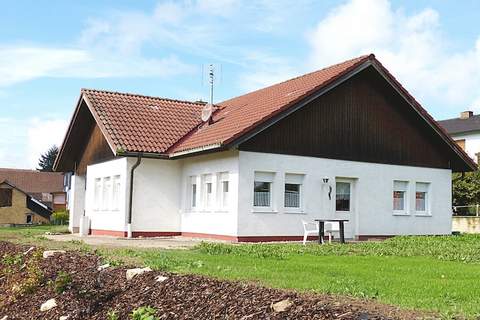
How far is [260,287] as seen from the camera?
7.99 meters

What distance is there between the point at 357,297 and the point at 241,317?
1.44 metres

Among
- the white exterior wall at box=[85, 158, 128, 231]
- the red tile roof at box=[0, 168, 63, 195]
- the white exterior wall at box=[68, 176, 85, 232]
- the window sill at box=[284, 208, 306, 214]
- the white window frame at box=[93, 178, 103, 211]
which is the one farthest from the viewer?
the red tile roof at box=[0, 168, 63, 195]

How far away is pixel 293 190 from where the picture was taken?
2225 centimetres

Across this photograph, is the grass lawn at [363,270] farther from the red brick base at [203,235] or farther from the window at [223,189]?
the window at [223,189]

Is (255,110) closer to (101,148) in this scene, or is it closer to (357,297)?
(101,148)

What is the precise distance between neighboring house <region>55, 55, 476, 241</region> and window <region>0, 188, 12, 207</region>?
37.1 metres

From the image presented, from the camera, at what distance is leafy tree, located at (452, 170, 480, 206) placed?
43281 mm

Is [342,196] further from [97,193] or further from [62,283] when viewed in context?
[62,283]

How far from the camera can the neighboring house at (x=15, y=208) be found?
61.2 m

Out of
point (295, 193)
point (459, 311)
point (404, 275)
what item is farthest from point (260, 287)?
point (295, 193)

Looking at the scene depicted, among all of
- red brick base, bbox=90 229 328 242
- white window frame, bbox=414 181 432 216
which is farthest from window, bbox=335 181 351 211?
white window frame, bbox=414 181 432 216

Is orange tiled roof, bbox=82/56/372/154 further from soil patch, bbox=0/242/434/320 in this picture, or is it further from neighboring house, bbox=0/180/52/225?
neighboring house, bbox=0/180/52/225

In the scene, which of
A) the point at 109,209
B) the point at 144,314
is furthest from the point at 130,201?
the point at 144,314

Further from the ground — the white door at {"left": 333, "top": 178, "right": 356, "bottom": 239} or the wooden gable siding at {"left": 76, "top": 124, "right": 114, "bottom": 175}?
the wooden gable siding at {"left": 76, "top": 124, "right": 114, "bottom": 175}
